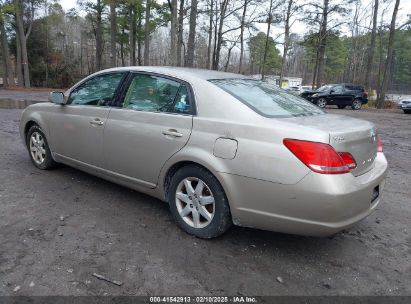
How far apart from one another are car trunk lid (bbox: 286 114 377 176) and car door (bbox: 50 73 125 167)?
2199mm

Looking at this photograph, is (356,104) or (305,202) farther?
(356,104)

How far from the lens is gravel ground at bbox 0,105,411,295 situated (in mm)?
2564

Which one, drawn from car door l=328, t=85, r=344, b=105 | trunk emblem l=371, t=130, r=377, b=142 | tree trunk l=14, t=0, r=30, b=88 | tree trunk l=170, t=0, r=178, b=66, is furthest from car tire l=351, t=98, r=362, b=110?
tree trunk l=14, t=0, r=30, b=88

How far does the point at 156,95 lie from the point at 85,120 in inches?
43.7

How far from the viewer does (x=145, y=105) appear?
3705mm

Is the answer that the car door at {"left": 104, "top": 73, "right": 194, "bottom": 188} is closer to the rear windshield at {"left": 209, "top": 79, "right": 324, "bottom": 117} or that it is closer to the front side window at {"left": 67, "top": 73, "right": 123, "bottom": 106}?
the front side window at {"left": 67, "top": 73, "right": 123, "bottom": 106}

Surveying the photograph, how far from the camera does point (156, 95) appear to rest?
Answer: 3666 millimetres

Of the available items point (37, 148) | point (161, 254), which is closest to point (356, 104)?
point (37, 148)

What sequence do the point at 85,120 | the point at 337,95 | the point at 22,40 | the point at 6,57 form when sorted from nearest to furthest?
the point at 85,120 < the point at 337,95 < the point at 22,40 < the point at 6,57

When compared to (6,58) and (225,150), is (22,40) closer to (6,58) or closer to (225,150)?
(6,58)

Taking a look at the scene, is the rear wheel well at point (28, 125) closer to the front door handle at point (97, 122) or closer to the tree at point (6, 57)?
the front door handle at point (97, 122)

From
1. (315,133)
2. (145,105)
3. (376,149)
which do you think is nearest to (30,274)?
(145,105)

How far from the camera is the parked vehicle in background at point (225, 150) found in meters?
2.64

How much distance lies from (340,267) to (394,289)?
16.2 inches
